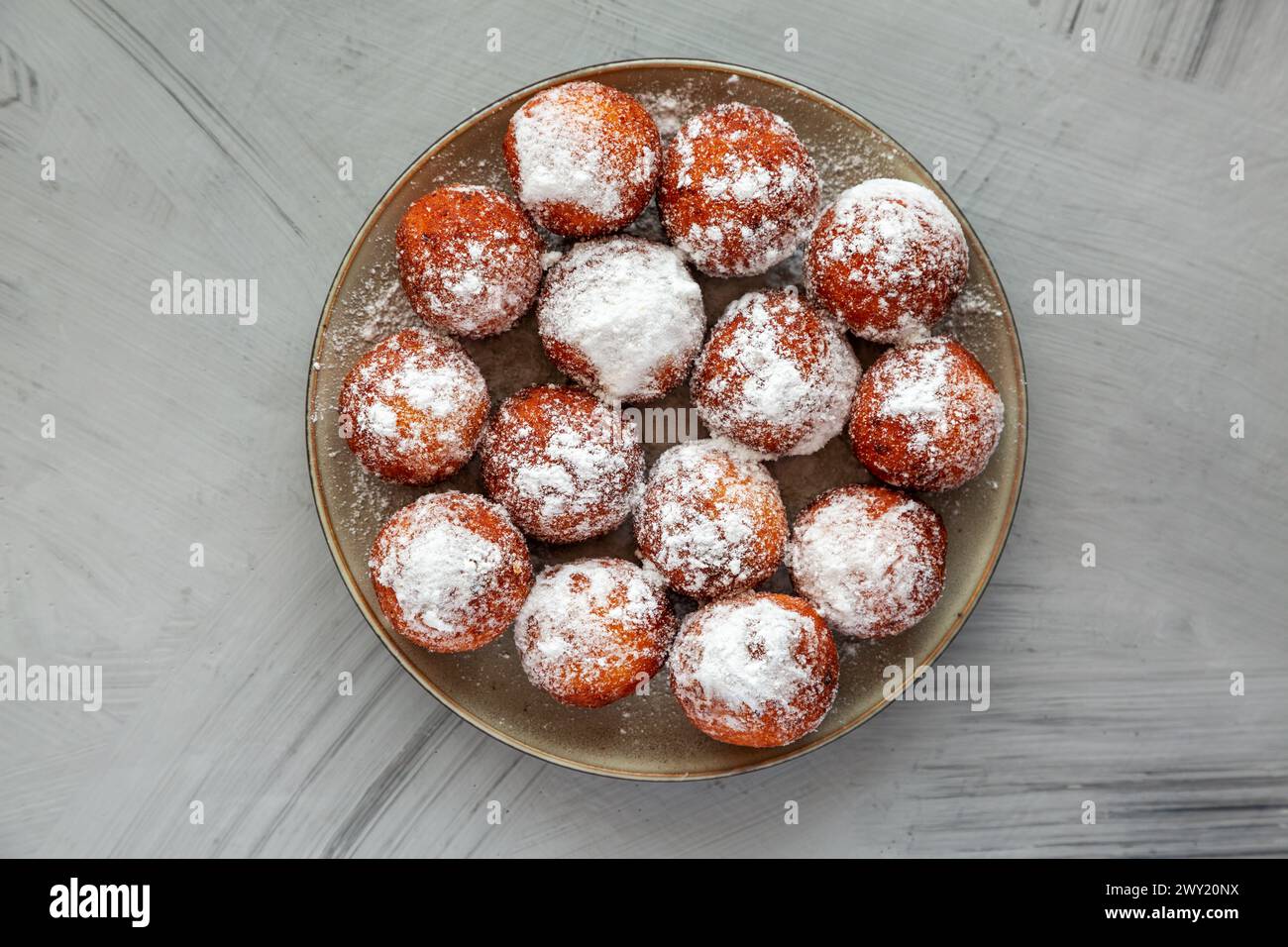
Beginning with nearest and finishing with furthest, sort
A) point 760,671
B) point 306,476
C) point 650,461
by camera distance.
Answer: point 760,671 → point 650,461 → point 306,476

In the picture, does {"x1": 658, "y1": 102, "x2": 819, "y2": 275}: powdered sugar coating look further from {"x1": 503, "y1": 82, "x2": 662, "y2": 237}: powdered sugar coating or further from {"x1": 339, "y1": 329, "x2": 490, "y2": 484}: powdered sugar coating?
{"x1": 339, "y1": 329, "x2": 490, "y2": 484}: powdered sugar coating

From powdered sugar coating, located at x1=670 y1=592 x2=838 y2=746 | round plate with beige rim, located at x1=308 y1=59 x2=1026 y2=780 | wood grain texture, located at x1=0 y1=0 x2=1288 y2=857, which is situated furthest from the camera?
wood grain texture, located at x1=0 y1=0 x2=1288 y2=857

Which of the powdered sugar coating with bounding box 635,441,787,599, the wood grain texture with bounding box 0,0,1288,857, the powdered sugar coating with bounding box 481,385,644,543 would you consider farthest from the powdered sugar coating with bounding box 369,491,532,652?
the wood grain texture with bounding box 0,0,1288,857

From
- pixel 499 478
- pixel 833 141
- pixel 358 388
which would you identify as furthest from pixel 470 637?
pixel 833 141

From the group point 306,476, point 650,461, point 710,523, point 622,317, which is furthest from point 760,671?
point 306,476

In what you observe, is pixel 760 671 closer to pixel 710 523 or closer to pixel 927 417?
pixel 710 523

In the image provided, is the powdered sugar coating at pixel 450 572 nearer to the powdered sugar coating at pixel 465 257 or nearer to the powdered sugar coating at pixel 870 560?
the powdered sugar coating at pixel 465 257

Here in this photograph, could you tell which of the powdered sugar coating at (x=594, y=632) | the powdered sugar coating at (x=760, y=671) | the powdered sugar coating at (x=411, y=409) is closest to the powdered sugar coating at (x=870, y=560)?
the powdered sugar coating at (x=760, y=671)
